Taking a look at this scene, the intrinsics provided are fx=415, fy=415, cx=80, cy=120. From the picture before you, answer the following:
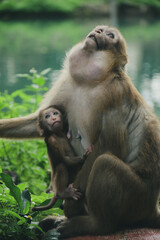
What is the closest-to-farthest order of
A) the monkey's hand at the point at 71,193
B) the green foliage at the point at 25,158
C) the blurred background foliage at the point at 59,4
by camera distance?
the monkey's hand at the point at 71,193, the green foliage at the point at 25,158, the blurred background foliage at the point at 59,4

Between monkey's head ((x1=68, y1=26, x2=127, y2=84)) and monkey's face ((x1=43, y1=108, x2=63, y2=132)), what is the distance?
1.03 feet

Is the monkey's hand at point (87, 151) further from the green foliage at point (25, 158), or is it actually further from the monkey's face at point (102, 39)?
the green foliage at point (25, 158)

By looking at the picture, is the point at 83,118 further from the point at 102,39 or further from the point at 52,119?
the point at 102,39

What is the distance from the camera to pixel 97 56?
3031 millimetres

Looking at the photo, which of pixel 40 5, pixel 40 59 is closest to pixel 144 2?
pixel 40 5

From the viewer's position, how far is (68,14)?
A: 3916cm

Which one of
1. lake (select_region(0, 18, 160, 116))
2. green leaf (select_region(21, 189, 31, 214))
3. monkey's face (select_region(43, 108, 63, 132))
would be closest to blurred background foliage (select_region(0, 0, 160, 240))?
A: lake (select_region(0, 18, 160, 116))

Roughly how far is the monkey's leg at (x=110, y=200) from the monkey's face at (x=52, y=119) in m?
0.45

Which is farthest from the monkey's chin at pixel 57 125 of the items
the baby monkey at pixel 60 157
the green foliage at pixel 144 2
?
the green foliage at pixel 144 2

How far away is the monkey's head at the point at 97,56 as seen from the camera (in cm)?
302

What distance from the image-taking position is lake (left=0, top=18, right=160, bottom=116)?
35.7ft

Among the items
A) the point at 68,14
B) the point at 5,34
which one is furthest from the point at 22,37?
the point at 68,14

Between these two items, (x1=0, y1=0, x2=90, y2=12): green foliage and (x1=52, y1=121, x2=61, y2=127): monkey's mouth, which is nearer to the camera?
(x1=52, y1=121, x2=61, y2=127): monkey's mouth

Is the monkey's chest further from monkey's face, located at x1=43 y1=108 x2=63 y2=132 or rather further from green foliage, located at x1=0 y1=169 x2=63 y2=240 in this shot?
green foliage, located at x1=0 y1=169 x2=63 y2=240
